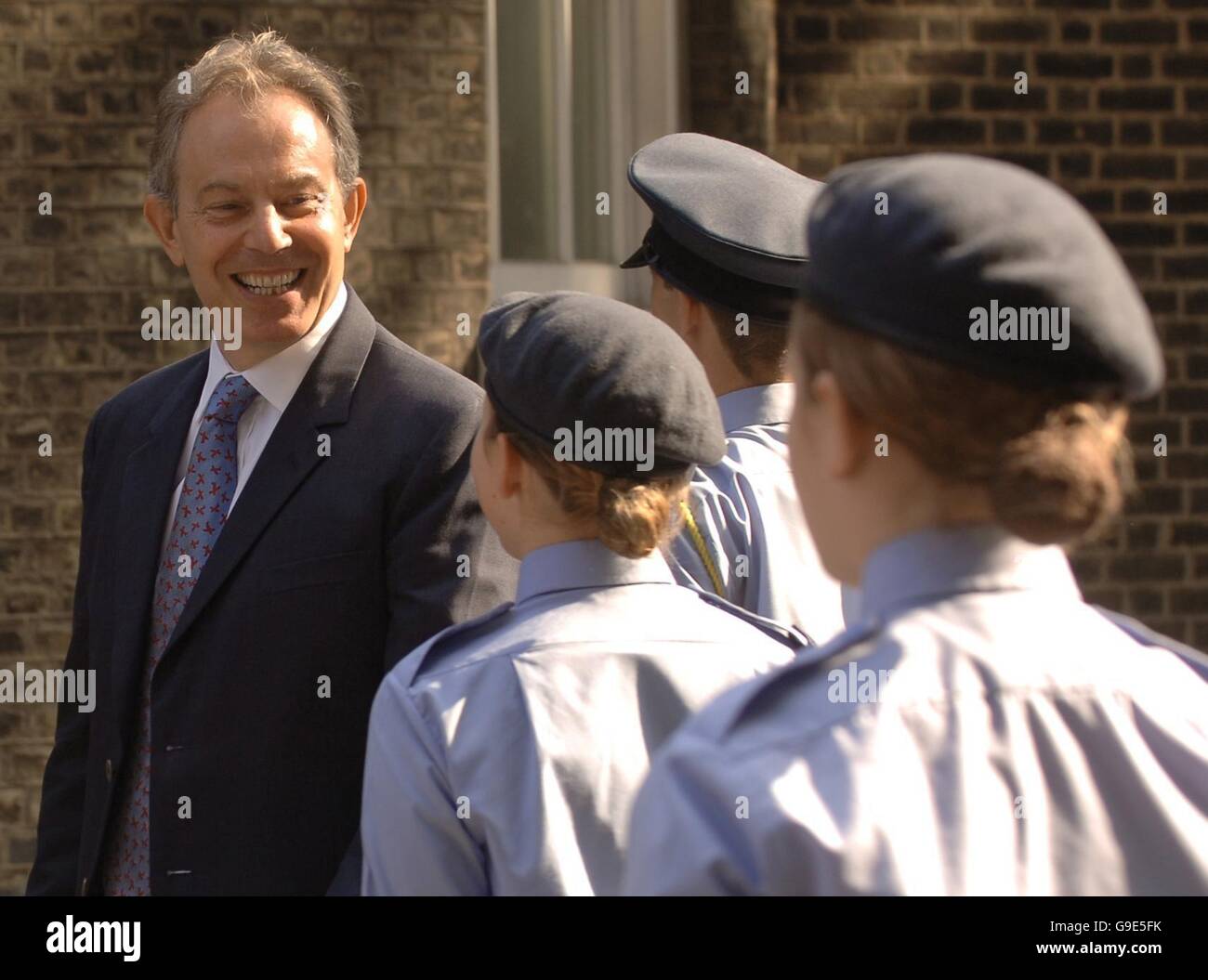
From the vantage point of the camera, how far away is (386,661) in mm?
2705

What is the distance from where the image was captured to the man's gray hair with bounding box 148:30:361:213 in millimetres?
3111

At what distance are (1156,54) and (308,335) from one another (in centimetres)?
484

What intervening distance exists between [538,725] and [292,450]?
110cm

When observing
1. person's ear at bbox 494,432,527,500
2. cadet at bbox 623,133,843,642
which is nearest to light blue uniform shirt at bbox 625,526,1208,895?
person's ear at bbox 494,432,527,500

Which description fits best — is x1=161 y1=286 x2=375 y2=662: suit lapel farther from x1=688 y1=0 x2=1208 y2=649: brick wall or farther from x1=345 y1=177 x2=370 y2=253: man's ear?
x1=688 y1=0 x2=1208 y2=649: brick wall

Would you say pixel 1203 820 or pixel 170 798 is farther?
pixel 170 798

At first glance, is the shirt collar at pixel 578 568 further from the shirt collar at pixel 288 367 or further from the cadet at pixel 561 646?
the shirt collar at pixel 288 367

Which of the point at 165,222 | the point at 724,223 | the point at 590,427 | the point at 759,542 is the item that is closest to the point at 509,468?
the point at 590,427

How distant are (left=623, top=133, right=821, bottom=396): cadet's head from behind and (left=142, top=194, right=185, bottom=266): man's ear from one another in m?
0.91

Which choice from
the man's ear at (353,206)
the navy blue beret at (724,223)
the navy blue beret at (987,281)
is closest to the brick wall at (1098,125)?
the man's ear at (353,206)

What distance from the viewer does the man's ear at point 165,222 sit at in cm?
322

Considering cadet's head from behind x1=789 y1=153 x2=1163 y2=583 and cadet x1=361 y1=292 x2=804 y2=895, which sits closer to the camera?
cadet's head from behind x1=789 y1=153 x2=1163 y2=583
